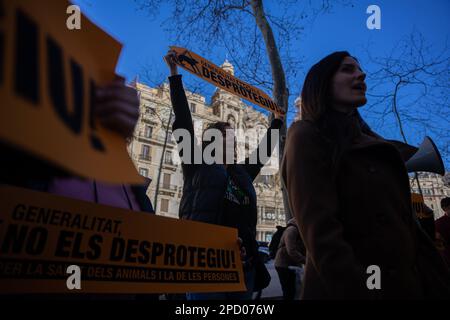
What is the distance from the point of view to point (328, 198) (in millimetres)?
1182

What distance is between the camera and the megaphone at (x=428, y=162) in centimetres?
444

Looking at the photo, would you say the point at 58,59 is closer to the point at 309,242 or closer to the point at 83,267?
the point at 83,267

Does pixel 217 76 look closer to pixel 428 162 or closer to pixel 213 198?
pixel 213 198

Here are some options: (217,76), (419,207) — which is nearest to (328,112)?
(217,76)

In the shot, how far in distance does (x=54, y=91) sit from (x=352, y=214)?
3.85 ft

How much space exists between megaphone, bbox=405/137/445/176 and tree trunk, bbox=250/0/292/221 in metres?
1.94

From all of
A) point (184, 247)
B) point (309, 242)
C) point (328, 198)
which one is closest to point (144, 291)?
point (184, 247)

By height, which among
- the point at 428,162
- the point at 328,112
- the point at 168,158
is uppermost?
the point at 168,158

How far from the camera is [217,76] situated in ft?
10.1

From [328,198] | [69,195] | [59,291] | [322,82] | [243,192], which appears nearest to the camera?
[59,291]

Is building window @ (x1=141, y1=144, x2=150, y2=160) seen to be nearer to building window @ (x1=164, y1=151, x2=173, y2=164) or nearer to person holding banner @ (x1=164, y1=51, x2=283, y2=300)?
building window @ (x1=164, y1=151, x2=173, y2=164)

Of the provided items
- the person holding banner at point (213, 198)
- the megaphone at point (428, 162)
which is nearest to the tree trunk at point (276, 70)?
the megaphone at point (428, 162)

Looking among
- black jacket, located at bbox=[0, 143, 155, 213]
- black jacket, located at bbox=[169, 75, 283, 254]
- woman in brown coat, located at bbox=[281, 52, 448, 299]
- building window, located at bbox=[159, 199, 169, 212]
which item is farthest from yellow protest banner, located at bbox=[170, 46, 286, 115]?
building window, located at bbox=[159, 199, 169, 212]

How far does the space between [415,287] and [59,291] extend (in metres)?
1.32
